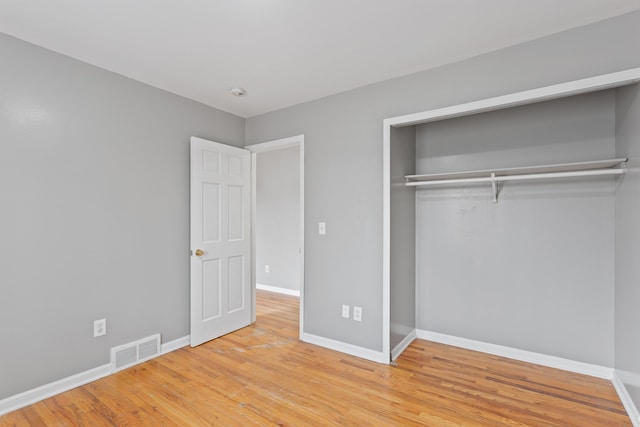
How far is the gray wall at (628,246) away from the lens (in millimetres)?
1956

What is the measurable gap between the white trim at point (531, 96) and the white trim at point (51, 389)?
3141 mm

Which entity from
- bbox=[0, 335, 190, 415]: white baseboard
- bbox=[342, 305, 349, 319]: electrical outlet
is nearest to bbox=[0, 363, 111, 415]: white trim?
bbox=[0, 335, 190, 415]: white baseboard

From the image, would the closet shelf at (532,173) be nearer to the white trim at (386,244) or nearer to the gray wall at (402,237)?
the gray wall at (402,237)

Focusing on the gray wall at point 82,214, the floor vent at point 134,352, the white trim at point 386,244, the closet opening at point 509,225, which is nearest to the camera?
the gray wall at point 82,214

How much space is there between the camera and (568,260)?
2613mm

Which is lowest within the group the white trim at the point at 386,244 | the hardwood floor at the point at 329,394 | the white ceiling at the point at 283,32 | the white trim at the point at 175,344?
the hardwood floor at the point at 329,394

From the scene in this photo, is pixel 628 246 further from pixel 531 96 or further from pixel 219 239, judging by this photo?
pixel 219 239

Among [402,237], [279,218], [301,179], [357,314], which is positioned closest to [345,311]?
[357,314]

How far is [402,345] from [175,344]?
7.20 ft

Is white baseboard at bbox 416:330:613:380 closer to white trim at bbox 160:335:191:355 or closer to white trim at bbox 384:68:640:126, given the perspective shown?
white trim at bbox 384:68:640:126

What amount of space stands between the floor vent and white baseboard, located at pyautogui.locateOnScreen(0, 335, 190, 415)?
66 millimetres

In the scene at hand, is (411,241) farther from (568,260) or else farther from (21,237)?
(21,237)

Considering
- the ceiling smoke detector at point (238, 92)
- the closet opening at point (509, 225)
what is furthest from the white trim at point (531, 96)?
the ceiling smoke detector at point (238, 92)

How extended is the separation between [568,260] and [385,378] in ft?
5.90
